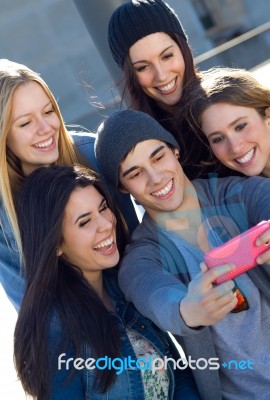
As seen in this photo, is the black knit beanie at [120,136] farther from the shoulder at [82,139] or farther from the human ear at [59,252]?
the shoulder at [82,139]

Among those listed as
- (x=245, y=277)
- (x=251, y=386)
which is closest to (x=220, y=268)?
(x=245, y=277)

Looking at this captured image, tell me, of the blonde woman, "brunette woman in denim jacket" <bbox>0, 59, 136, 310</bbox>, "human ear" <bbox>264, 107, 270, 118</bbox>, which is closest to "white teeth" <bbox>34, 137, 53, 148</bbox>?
"brunette woman in denim jacket" <bbox>0, 59, 136, 310</bbox>

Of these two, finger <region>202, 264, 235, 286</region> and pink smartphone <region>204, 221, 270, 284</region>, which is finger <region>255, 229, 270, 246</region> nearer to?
pink smartphone <region>204, 221, 270, 284</region>

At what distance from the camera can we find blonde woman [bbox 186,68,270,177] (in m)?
2.76

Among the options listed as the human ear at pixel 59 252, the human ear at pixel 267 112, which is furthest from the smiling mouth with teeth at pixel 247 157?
the human ear at pixel 59 252

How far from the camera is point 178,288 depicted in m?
2.22

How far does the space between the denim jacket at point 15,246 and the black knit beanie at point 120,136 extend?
42cm

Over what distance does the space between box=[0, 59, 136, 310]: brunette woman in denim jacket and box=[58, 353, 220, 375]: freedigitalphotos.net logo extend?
740 millimetres

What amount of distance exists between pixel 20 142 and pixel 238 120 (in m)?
1.12

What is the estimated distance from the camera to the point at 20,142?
3.06 m

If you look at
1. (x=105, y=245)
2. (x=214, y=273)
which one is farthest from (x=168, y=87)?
(x=214, y=273)

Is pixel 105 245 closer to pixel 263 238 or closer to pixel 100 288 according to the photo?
pixel 100 288

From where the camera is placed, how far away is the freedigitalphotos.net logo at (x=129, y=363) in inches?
95.3

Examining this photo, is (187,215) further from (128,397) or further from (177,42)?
(177,42)
